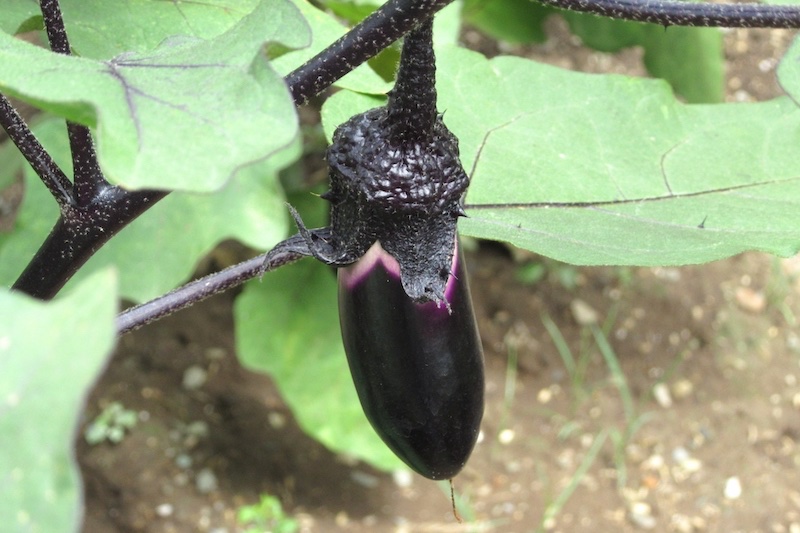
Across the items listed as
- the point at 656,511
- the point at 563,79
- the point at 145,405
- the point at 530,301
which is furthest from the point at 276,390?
the point at 563,79

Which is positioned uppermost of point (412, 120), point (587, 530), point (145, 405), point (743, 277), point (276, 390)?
point (412, 120)

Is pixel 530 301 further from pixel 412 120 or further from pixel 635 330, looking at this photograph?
pixel 412 120

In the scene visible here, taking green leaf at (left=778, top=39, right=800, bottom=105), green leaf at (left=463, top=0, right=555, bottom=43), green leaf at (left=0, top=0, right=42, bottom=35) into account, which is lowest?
green leaf at (left=463, top=0, right=555, bottom=43)

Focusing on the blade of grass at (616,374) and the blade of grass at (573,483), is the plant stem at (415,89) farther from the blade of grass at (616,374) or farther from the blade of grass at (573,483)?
the blade of grass at (616,374)

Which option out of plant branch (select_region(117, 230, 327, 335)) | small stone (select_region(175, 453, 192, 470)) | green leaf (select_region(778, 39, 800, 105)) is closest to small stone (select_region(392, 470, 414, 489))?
small stone (select_region(175, 453, 192, 470))

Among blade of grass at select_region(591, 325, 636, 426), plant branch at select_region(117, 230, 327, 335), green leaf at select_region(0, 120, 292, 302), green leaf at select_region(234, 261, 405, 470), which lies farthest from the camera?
blade of grass at select_region(591, 325, 636, 426)

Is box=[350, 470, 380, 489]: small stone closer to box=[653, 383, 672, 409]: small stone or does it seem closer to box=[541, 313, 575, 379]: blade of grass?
box=[541, 313, 575, 379]: blade of grass

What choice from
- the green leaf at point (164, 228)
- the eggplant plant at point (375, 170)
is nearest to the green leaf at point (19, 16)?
the eggplant plant at point (375, 170)
